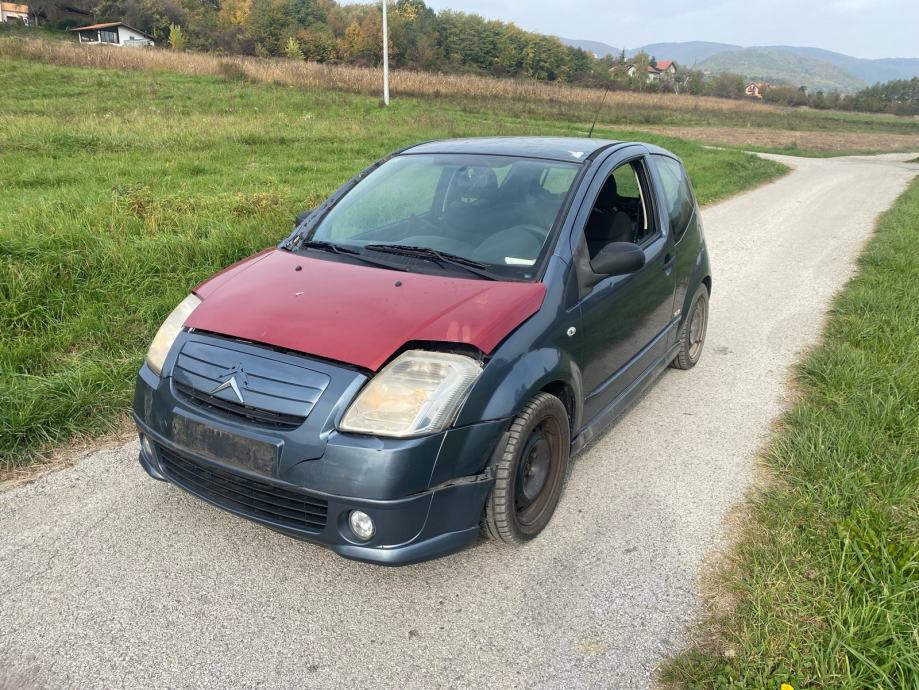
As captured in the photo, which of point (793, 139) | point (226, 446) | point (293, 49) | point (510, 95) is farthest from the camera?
point (293, 49)

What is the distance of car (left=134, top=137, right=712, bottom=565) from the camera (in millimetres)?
2385

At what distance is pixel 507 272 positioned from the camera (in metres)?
3.04

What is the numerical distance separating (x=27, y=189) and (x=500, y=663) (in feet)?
31.0

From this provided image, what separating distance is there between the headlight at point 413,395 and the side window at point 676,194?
2.41 meters

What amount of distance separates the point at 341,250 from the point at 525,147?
4.15ft

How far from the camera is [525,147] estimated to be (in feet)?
12.6

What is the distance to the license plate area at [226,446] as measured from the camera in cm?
240

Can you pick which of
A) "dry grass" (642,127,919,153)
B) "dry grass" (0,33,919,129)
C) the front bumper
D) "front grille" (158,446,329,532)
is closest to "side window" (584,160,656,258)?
the front bumper

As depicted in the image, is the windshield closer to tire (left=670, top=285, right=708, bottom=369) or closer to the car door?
the car door

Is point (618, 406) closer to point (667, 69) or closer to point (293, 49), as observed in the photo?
point (293, 49)

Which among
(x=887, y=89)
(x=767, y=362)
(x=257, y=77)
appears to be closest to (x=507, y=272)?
(x=767, y=362)

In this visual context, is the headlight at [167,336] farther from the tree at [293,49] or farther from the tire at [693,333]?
the tree at [293,49]

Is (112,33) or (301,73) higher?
(112,33)

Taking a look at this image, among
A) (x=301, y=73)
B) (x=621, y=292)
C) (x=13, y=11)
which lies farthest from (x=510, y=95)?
(x=13, y=11)
